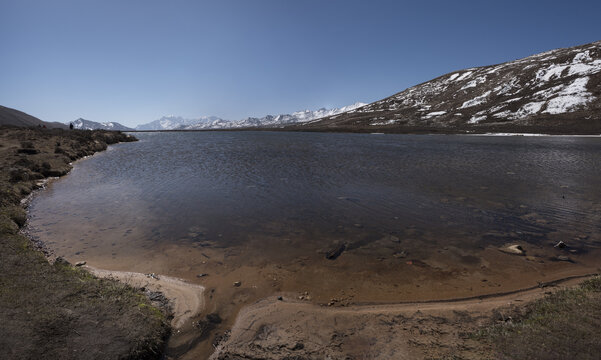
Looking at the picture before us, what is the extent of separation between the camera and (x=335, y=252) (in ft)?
35.2

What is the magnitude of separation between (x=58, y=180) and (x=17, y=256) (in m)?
21.2

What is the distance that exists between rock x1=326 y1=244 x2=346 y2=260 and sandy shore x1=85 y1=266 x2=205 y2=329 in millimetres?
4763

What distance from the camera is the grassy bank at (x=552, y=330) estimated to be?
473 cm

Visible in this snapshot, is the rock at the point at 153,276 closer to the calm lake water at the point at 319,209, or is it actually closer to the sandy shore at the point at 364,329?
the calm lake water at the point at 319,209

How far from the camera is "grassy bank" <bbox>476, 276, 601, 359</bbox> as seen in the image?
4.73 meters

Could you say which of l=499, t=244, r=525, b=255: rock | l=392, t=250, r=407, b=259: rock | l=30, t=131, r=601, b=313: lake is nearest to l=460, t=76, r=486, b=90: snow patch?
l=30, t=131, r=601, b=313: lake

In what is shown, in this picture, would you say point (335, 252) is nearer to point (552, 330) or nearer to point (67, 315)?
point (552, 330)

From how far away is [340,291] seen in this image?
809 cm

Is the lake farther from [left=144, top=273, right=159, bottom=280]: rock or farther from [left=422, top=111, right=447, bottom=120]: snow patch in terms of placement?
[left=422, top=111, right=447, bottom=120]: snow patch

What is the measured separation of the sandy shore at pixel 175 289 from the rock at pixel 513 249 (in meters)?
11.4

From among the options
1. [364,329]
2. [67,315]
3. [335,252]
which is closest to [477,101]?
[335,252]

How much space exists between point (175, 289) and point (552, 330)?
9.41 m

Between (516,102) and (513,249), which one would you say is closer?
(513,249)

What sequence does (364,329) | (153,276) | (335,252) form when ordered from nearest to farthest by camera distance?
(364,329)
(153,276)
(335,252)
